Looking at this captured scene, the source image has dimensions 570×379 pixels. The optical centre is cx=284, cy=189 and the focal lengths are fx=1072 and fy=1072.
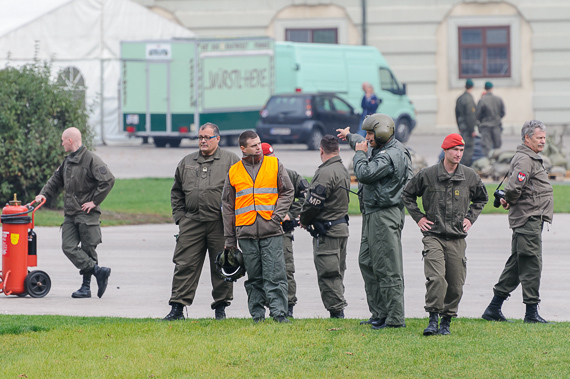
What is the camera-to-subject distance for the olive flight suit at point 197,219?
29.2ft

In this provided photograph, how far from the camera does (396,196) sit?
323 inches

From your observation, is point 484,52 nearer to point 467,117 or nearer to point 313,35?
point 313,35

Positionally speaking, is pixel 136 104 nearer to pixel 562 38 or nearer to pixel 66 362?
pixel 562 38

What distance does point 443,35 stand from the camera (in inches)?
1481

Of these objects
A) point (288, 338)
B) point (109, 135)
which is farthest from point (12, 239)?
point (109, 135)

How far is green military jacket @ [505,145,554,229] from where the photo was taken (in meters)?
8.69

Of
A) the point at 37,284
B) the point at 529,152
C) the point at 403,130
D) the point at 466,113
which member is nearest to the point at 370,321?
the point at 529,152

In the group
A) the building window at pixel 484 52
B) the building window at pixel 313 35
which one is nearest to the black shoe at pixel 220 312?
the building window at pixel 313 35

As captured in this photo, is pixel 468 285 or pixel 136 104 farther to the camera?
pixel 136 104

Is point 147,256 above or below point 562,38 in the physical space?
below

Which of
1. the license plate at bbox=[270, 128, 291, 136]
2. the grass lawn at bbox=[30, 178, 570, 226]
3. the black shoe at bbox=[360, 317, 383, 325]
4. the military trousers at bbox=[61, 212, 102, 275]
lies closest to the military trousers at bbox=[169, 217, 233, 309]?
the black shoe at bbox=[360, 317, 383, 325]

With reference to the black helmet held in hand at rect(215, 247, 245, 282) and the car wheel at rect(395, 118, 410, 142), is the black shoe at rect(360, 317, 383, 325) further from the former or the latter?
the car wheel at rect(395, 118, 410, 142)

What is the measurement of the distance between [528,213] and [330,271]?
171 cm

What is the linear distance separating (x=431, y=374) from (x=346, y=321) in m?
1.84
